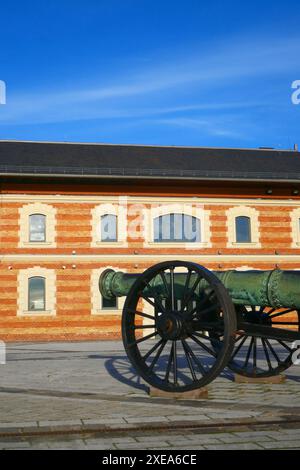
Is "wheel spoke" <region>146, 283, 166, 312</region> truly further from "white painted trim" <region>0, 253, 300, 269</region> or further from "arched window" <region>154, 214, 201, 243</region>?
"arched window" <region>154, 214, 201, 243</region>

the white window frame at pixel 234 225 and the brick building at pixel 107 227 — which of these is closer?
the brick building at pixel 107 227

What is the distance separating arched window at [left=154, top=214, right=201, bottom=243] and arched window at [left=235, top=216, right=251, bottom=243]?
64.8 inches

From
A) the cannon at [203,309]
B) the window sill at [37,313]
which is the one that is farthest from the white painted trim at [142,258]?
the cannon at [203,309]

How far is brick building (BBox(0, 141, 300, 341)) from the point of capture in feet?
70.6

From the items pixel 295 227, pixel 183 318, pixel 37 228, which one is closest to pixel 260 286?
pixel 183 318

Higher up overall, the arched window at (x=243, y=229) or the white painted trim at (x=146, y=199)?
the white painted trim at (x=146, y=199)

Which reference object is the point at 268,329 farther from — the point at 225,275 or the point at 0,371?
the point at 0,371

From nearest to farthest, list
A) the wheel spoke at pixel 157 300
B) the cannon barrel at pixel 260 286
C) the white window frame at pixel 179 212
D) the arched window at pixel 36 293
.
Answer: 1. the cannon barrel at pixel 260 286
2. the wheel spoke at pixel 157 300
3. the arched window at pixel 36 293
4. the white window frame at pixel 179 212

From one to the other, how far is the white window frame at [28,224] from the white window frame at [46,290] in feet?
3.09

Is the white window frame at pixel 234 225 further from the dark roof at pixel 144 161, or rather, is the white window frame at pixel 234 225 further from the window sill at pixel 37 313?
the window sill at pixel 37 313

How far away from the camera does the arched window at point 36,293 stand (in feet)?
70.4

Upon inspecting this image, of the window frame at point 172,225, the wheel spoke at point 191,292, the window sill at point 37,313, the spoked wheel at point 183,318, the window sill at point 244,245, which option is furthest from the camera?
the window sill at point 244,245

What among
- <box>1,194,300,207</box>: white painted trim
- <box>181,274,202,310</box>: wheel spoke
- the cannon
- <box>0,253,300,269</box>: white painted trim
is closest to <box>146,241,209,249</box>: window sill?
<box>0,253,300,269</box>: white painted trim

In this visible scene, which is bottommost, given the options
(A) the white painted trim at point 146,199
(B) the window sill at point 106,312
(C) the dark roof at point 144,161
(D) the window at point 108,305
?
(B) the window sill at point 106,312
